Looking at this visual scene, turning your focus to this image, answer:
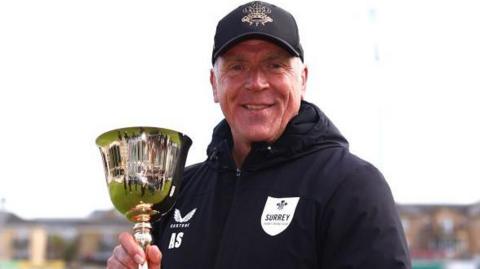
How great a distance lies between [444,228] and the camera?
64.4 meters

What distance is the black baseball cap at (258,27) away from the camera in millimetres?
2867

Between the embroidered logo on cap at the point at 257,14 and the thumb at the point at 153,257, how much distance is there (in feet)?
2.85

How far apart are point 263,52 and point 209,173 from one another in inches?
21.6

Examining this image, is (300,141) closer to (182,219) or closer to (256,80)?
(256,80)

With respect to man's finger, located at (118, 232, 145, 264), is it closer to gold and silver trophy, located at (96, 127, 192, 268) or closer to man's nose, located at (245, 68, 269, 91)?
gold and silver trophy, located at (96, 127, 192, 268)

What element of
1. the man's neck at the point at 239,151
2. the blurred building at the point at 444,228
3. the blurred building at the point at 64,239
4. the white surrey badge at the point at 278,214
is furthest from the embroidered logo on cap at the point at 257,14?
the blurred building at the point at 444,228

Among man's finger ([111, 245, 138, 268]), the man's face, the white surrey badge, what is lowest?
man's finger ([111, 245, 138, 268])

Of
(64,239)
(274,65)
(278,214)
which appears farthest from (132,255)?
(64,239)

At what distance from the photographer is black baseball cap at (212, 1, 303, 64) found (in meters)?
2.87

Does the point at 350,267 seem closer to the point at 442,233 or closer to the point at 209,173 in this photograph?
the point at 209,173

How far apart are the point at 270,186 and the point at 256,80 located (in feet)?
1.26

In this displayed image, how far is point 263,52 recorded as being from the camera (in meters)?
2.89

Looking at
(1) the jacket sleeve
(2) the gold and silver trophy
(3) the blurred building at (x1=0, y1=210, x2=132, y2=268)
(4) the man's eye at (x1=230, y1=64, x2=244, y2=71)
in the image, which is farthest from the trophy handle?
(3) the blurred building at (x1=0, y1=210, x2=132, y2=268)

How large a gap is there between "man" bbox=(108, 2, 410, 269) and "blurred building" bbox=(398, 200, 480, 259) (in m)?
60.0
